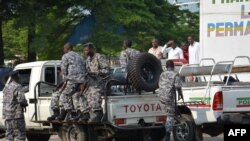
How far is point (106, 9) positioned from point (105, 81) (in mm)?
14639

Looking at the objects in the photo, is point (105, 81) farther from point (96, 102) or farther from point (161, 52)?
point (161, 52)

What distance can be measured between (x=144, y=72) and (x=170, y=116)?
3.21ft

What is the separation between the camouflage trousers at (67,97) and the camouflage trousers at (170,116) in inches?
72.1

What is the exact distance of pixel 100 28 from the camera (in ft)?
85.1

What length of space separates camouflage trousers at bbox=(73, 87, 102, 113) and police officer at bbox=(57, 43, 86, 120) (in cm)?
14

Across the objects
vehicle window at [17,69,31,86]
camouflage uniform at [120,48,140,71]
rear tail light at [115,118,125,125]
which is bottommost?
rear tail light at [115,118,125,125]

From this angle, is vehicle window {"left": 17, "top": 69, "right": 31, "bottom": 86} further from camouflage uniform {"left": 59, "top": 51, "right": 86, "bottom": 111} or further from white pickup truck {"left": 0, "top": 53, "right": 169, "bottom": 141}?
camouflage uniform {"left": 59, "top": 51, "right": 86, "bottom": 111}

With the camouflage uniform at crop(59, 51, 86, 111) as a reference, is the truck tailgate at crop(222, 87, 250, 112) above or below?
below

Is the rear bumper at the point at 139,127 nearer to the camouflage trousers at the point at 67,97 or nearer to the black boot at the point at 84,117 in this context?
the black boot at the point at 84,117

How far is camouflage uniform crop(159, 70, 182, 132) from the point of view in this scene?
11.6 m

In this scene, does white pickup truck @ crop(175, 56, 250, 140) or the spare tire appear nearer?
the spare tire

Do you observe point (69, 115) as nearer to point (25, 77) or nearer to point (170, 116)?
point (170, 116)

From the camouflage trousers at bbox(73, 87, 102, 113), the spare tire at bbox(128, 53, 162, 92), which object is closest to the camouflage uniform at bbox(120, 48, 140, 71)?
the spare tire at bbox(128, 53, 162, 92)

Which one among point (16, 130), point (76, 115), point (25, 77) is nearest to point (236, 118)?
point (76, 115)
